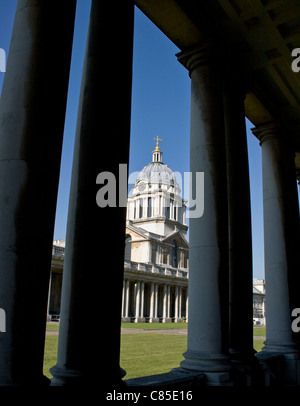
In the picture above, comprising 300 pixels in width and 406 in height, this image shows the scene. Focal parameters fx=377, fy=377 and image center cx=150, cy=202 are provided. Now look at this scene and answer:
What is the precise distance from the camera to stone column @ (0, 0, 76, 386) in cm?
967

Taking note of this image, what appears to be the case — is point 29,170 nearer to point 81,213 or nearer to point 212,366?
point 81,213

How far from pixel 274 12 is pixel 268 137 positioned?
10.7 meters

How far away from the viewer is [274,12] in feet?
74.0

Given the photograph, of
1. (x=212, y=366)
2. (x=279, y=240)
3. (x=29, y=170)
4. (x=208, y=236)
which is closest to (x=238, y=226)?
(x=208, y=236)

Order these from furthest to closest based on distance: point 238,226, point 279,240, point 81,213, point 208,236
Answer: point 279,240
point 238,226
point 208,236
point 81,213

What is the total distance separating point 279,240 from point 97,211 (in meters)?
20.7

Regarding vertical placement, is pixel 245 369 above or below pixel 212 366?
below

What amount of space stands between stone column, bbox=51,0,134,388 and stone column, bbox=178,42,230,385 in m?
7.15

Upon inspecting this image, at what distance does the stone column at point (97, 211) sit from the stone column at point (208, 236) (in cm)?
715

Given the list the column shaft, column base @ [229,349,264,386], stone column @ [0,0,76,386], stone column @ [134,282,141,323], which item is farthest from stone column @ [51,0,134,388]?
stone column @ [134,282,141,323]

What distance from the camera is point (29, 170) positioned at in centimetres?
1041

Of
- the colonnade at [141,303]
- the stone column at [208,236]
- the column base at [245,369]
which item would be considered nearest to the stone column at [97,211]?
the stone column at [208,236]
